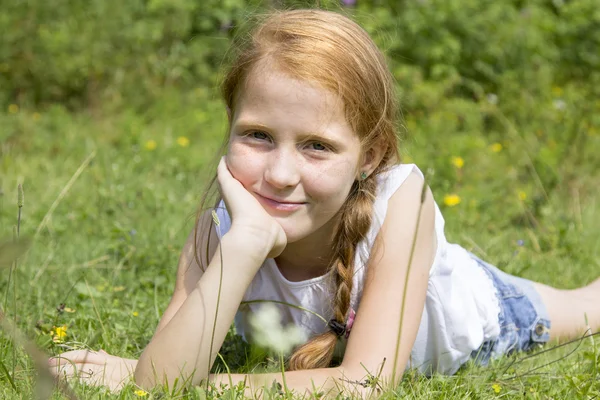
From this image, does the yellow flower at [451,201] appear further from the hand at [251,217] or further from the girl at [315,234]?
the hand at [251,217]

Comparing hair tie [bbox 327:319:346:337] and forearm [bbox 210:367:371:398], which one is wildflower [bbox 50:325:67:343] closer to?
forearm [bbox 210:367:371:398]

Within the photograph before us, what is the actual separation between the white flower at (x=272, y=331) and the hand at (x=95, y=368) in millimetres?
314

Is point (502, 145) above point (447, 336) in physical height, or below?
below

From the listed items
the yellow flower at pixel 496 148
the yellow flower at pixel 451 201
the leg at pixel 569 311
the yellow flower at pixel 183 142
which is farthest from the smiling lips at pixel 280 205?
the yellow flower at pixel 496 148

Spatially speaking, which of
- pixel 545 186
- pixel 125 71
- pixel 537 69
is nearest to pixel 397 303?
pixel 545 186

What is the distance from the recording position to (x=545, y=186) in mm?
3740

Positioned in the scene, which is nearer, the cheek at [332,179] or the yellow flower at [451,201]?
the cheek at [332,179]

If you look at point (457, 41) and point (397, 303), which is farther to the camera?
point (457, 41)

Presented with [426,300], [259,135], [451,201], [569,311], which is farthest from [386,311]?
[451,201]

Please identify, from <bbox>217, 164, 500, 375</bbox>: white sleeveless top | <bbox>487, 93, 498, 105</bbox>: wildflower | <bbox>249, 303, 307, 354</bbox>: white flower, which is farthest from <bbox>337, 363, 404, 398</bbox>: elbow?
<bbox>487, 93, 498, 105</bbox>: wildflower

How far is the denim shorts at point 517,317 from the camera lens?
2404 millimetres

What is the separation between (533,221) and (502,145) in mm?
1329

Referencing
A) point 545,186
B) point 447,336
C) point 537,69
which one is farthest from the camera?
point 537,69

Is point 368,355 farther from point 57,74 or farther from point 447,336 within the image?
point 57,74
